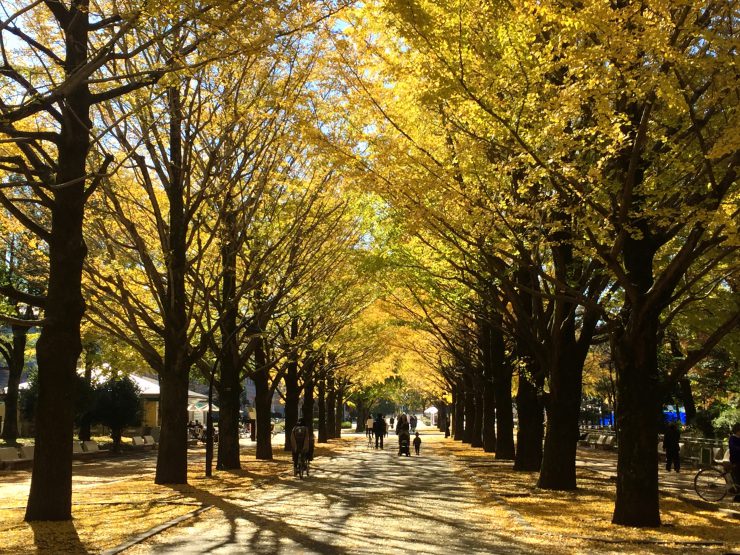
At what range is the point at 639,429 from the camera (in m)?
11.4

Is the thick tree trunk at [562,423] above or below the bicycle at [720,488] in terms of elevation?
above

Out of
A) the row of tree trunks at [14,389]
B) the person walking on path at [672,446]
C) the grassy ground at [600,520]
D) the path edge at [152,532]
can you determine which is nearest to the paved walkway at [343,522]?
the path edge at [152,532]

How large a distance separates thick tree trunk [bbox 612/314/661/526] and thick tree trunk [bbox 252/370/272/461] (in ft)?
60.7

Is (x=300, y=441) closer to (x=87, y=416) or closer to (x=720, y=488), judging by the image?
(x=720, y=488)

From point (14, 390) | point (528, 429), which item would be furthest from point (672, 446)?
point (14, 390)

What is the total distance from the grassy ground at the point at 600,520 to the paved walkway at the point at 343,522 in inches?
31.0

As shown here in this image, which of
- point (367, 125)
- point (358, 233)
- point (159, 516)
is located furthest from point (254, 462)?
point (367, 125)

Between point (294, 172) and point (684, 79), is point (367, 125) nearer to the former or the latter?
point (684, 79)

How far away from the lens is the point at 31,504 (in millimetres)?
11141

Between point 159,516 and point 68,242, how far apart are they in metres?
4.61

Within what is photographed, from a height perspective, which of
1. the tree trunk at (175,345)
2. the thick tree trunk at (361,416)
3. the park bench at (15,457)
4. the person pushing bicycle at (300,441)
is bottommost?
the thick tree trunk at (361,416)

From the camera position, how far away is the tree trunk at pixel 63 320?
11.1 meters

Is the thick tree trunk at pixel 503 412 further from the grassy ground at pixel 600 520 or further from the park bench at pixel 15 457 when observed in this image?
the park bench at pixel 15 457

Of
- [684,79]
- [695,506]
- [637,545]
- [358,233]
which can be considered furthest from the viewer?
[358,233]
